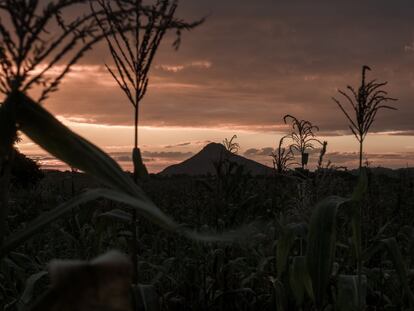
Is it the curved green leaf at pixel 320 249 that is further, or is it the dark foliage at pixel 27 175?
the dark foliage at pixel 27 175

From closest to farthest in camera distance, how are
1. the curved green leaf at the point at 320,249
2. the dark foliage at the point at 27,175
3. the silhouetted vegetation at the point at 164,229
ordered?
the silhouetted vegetation at the point at 164,229 → the curved green leaf at the point at 320,249 → the dark foliage at the point at 27,175

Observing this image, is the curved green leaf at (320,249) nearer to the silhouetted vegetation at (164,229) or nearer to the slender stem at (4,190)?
the silhouetted vegetation at (164,229)

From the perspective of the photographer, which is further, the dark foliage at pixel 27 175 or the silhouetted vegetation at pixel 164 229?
the dark foliage at pixel 27 175

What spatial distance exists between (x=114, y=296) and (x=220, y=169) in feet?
12.0

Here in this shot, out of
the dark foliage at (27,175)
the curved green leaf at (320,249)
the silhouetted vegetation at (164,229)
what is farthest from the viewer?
the dark foliage at (27,175)

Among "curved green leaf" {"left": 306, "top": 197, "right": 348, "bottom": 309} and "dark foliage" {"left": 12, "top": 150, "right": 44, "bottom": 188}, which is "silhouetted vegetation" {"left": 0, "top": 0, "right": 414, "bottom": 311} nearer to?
"curved green leaf" {"left": 306, "top": 197, "right": 348, "bottom": 309}

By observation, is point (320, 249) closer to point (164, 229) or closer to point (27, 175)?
point (164, 229)

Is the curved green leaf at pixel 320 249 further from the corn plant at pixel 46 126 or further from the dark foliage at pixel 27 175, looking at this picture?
the dark foliage at pixel 27 175

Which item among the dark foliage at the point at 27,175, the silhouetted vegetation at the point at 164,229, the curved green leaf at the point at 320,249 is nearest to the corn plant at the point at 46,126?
the silhouetted vegetation at the point at 164,229

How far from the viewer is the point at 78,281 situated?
82 cm

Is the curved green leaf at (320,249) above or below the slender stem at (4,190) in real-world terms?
below

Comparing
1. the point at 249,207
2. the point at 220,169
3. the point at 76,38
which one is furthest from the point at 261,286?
the point at 76,38

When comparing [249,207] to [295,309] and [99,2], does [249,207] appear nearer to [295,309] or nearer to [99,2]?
[295,309]

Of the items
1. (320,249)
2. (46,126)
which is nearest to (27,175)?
(320,249)
